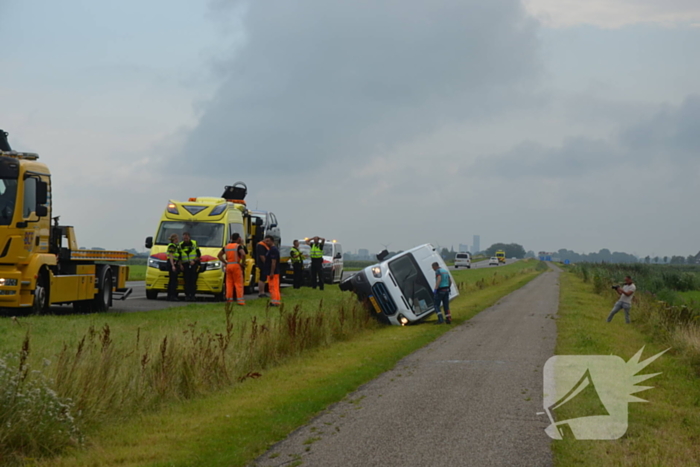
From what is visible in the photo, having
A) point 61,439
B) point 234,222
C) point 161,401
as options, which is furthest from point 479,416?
point 234,222

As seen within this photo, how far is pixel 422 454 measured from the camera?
7.05m

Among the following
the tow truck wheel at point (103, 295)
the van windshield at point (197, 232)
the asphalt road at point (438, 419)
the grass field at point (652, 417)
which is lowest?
the grass field at point (652, 417)

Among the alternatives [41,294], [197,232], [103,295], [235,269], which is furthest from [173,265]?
[41,294]

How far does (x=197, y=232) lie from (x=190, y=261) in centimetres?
186

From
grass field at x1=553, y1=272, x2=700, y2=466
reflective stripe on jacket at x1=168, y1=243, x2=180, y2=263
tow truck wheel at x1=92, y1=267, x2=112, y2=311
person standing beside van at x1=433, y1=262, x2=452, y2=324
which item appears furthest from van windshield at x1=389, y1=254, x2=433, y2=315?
tow truck wheel at x1=92, y1=267, x2=112, y2=311

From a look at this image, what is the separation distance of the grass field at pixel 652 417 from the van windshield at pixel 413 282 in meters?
3.81

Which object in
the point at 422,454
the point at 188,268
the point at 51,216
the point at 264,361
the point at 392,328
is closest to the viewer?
the point at 422,454

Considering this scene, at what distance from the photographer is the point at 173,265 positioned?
75.1 ft

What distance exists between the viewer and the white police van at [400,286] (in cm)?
2044

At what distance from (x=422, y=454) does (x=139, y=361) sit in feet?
13.7

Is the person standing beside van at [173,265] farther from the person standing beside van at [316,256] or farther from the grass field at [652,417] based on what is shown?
the grass field at [652,417]

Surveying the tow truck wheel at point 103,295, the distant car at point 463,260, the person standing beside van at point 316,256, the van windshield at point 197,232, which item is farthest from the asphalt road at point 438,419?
the distant car at point 463,260

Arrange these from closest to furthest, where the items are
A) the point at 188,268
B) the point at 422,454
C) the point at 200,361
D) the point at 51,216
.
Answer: the point at 422,454 < the point at 200,361 < the point at 51,216 < the point at 188,268

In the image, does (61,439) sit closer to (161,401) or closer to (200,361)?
(161,401)
